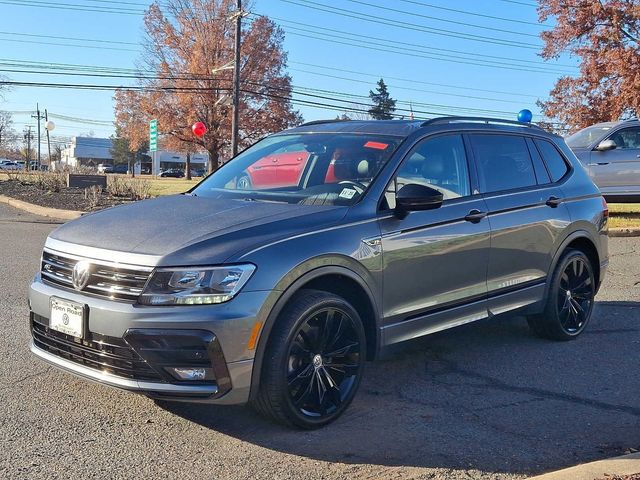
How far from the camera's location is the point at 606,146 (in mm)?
12906

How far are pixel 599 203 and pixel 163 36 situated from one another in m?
49.8

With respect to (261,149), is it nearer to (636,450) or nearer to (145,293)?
(145,293)

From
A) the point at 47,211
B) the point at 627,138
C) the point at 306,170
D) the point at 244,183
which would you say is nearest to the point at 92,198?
the point at 47,211

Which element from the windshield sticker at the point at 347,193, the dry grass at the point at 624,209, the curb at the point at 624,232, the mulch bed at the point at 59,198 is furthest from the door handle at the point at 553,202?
the mulch bed at the point at 59,198

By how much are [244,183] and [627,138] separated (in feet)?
36.5

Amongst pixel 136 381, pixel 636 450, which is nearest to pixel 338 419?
pixel 136 381

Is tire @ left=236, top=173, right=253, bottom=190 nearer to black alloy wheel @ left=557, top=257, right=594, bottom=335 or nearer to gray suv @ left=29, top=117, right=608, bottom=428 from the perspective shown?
gray suv @ left=29, top=117, right=608, bottom=428

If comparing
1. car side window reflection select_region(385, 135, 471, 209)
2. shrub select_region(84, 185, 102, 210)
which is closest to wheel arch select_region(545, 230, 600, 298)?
car side window reflection select_region(385, 135, 471, 209)

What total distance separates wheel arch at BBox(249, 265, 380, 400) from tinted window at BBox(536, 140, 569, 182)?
8.46ft

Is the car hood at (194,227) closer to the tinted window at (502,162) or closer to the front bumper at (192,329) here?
the front bumper at (192,329)

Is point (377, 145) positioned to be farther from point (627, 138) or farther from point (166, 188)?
point (166, 188)

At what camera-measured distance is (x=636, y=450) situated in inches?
142

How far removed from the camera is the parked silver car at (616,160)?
1310 centimetres

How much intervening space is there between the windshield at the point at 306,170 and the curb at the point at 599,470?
1.94m
